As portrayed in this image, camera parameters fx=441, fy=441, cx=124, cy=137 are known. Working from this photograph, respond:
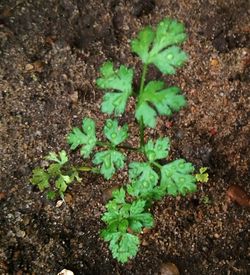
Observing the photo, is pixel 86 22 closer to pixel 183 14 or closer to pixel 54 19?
pixel 54 19

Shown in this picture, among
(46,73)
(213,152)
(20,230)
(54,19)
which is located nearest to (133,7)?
(54,19)

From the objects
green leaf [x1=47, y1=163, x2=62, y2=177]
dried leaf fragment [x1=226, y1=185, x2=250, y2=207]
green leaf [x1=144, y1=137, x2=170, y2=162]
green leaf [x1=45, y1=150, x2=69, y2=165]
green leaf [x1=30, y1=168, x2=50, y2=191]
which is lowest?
green leaf [x1=30, y1=168, x2=50, y2=191]

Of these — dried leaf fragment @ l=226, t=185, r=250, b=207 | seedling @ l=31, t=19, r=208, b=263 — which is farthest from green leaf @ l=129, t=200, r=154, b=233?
dried leaf fragment @ l=226, t=185, r=250, b=207

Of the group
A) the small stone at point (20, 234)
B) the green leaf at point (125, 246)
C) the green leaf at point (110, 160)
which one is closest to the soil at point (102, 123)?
the small stone at point (20, 234)

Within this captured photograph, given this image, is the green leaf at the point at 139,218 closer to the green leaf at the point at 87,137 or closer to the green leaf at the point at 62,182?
the green leaf at the point at 87,137

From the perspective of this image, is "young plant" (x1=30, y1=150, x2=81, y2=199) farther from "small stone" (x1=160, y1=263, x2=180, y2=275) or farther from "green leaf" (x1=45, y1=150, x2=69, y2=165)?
"small stone" (x1=160, y1=263, x2=180, y2=275)

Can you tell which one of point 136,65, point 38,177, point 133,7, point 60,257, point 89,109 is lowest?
point 60,257

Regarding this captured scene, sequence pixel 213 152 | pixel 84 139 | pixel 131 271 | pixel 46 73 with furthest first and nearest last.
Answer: pixel 46 73
pixel 213 152
pixel 131 271
pixel 84 139
